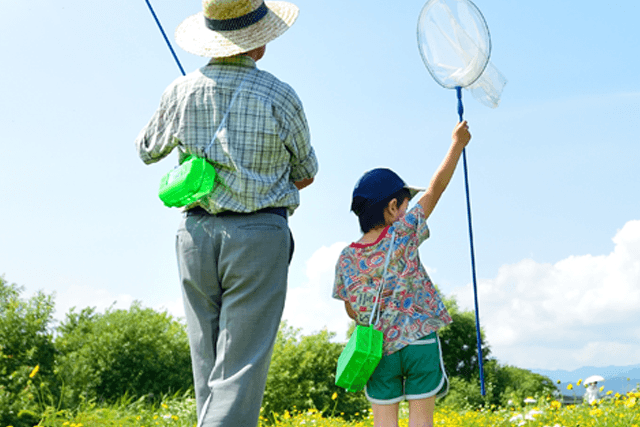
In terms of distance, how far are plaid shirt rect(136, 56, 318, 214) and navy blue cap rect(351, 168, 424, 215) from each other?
0.34 m

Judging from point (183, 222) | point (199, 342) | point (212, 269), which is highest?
point (183, 222)

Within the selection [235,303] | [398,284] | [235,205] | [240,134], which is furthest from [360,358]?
[240,134]

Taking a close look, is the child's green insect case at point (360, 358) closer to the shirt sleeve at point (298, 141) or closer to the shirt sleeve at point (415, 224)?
the shirt sleeve at point (415, 224)

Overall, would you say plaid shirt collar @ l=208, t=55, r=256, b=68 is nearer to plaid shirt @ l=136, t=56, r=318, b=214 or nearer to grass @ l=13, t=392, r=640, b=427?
plaid shirt @ l=136, t=56, r=318, b=214

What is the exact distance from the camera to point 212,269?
103 inches

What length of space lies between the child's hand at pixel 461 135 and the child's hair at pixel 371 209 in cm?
35

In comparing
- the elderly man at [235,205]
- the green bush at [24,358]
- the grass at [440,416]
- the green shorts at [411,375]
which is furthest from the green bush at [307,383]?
the elderly man at [235,205]

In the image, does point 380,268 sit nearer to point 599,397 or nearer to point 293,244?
point 293,244

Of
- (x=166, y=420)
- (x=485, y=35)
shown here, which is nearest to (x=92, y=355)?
(x=166, y=420)

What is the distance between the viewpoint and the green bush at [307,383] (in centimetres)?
686

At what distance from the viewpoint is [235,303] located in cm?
259

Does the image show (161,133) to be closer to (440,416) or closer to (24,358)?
(440,416)

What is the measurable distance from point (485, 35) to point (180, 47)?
1.56 m

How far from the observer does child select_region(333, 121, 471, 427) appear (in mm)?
2812
